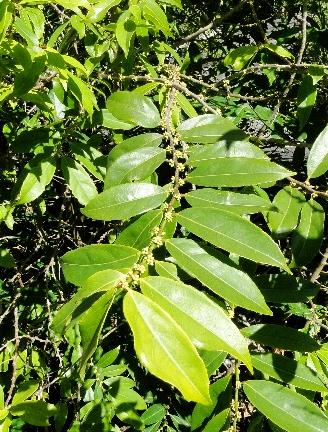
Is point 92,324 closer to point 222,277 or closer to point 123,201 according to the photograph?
point 222,277

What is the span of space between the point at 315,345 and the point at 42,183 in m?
0.83

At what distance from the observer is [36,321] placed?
2004 mm

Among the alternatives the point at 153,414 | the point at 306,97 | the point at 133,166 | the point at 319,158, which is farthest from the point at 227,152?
the point at 153,414

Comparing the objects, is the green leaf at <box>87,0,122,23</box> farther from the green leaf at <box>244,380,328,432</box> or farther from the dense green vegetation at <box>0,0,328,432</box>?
the green leaf at <box>244,380,328,432</box>

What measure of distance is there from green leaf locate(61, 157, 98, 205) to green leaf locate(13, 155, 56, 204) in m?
0.04

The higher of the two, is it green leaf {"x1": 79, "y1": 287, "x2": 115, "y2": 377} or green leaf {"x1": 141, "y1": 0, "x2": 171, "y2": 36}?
green leaf {"x1": 141, "y1": 0, "x2": 171, "y2": 36}

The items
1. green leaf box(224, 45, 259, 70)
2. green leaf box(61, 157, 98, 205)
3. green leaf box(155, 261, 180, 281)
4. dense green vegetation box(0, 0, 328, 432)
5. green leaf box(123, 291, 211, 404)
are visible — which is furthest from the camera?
green leaf box(224, 45, 259, 70)

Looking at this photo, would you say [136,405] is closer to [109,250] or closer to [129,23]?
[109,250]

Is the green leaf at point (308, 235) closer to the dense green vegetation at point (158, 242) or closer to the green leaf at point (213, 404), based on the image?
the dense green vegetation at point (158, 242)

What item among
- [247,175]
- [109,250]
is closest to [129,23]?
[247,175]

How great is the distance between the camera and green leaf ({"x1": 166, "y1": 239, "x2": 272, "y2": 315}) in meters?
0.77

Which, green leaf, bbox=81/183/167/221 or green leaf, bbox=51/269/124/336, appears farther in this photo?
green leaf, bbox=81/183/167/221

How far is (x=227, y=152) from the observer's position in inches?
40.1

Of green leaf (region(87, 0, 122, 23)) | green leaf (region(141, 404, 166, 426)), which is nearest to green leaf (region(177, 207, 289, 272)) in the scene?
green leaf (region(87, 0, 122, 23))
